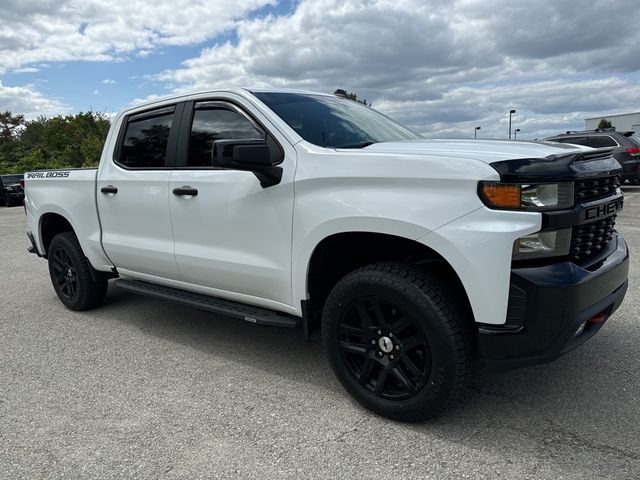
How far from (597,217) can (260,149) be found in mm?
1785

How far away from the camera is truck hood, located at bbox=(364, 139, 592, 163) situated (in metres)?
2.55

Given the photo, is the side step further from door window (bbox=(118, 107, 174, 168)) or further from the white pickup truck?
door window (bbox=(118, 107, 174, 168))

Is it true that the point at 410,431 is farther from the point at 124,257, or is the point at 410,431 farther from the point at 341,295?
the point at 124,257

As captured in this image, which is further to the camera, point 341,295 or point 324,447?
point 341,295

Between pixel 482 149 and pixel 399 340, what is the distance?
3.51 ft

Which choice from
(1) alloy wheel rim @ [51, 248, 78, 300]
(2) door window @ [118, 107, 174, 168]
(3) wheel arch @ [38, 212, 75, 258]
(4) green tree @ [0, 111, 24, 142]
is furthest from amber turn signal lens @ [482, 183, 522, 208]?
(4) green tree @ [0, 111, 24, 142]

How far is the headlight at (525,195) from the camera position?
241 cm

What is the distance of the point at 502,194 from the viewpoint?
2.42 metres

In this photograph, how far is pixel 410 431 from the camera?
111 inches

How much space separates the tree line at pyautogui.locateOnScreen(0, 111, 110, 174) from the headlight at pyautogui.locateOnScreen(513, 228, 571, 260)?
46.6 m

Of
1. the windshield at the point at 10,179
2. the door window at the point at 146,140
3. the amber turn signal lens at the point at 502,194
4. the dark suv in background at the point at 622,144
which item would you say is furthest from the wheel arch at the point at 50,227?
the windshield at the point at 10,179

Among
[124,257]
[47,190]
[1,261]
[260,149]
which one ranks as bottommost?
[1,261]

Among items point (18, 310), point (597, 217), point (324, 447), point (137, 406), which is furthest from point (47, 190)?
point (597, 217)

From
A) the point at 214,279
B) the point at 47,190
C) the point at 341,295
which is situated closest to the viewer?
the point at 341,295
